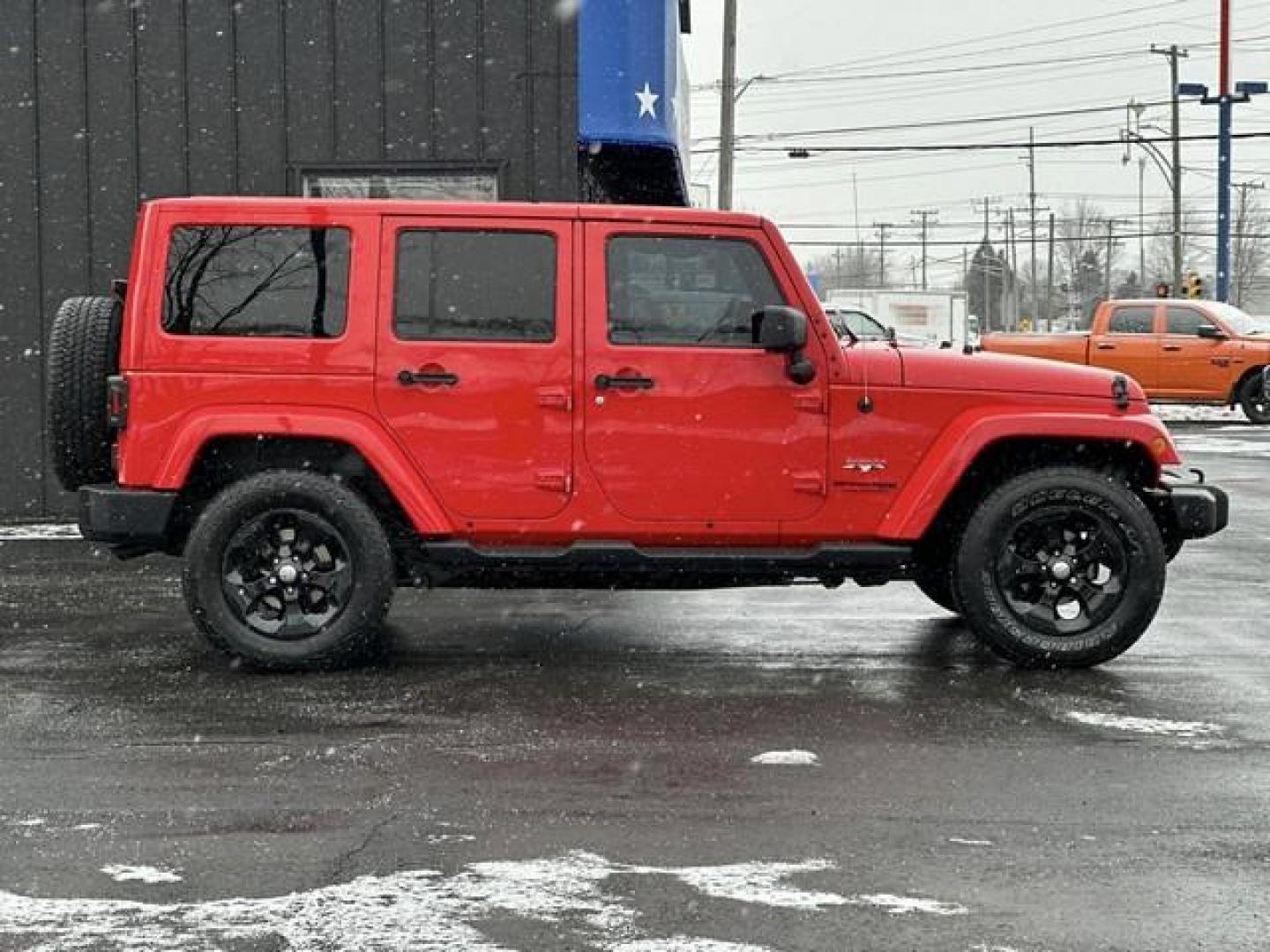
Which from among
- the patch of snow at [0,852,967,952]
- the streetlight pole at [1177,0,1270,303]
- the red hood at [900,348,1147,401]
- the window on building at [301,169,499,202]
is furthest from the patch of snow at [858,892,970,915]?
the streetlight pole at [1177,0,1270,303]

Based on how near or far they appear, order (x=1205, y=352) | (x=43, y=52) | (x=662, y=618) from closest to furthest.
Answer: (x=662, y=618), (x=43, y=52), (x=1205, y=352)

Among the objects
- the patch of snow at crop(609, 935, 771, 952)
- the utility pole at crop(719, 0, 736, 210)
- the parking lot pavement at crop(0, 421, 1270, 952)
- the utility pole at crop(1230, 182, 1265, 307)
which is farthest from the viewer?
the utility pole at crop(1230, 182, 1265, 307)

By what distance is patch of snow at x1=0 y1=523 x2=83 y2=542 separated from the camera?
12.0 m

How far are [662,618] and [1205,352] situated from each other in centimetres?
1905

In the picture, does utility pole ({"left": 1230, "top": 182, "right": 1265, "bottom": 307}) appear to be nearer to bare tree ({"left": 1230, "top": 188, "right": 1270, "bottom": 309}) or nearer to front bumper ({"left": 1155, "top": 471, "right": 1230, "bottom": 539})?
bare tree ({"left": 1230, "top": 188, "right": 1270, "bottom": 309})

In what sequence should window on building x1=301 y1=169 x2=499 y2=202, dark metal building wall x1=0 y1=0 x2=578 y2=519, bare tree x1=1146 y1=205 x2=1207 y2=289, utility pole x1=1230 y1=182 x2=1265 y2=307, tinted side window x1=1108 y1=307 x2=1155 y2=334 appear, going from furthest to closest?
bare tree x1=1146 y1=205 x2=1207 y2=289 < utility pole x1=1230 y1=182 x2=1265 y2=307 < tinted side window x1=1108 y1=307 x2=1155 y2=334 < window on building x1=301 y1=169 x2=499 y2=202 < dark metal building wall x1=0 y1=0 x2=578 y2=519

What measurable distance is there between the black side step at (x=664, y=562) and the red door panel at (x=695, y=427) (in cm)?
16

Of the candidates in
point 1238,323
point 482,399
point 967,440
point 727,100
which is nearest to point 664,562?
point 482,399

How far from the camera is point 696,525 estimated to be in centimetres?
707

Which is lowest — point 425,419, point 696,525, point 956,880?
point 956,880

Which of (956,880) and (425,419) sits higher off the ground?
(425,419)

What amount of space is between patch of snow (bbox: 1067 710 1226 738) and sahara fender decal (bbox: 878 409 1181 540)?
1.15 metres

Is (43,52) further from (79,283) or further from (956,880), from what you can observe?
(956,880)

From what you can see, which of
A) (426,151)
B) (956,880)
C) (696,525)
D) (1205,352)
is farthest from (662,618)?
(1205,352)
